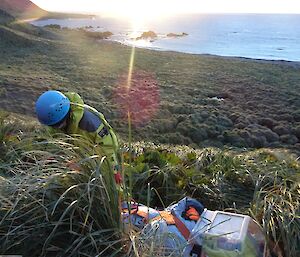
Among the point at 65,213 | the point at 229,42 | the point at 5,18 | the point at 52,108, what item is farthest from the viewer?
the point at 229,42

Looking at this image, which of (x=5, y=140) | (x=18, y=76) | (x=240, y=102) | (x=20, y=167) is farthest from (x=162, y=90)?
(x=20, y=167)

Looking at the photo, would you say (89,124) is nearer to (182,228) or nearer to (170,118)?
(182,228)

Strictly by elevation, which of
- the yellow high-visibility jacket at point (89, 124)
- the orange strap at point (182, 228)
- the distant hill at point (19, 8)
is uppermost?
the yellow high-visibility jacket at point (89, 124)

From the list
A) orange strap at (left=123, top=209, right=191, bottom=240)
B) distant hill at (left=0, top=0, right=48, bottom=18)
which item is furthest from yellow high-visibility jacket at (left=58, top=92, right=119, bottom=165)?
distant hill at (left=0, top=0, right=48, bottom=18)

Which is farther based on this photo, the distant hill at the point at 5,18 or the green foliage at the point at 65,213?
the distant hill at the point at 5,18

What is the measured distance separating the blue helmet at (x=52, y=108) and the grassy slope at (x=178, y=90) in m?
11.4

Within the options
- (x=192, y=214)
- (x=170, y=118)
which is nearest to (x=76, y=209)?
(x=192, y=214)

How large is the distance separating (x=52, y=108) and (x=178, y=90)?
20.5 meters

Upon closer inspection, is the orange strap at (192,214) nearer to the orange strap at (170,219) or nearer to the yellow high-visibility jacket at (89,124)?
the orange strap at (170,219)

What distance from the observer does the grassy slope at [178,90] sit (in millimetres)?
17328

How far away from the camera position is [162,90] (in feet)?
81.0

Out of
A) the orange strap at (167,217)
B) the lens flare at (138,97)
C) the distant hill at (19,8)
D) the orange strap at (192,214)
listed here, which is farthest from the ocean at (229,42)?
the orange strap at (167,217)

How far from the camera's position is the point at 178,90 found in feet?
81.5

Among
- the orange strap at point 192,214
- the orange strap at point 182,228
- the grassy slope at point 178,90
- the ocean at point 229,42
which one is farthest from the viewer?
the ocean at point 229,42
